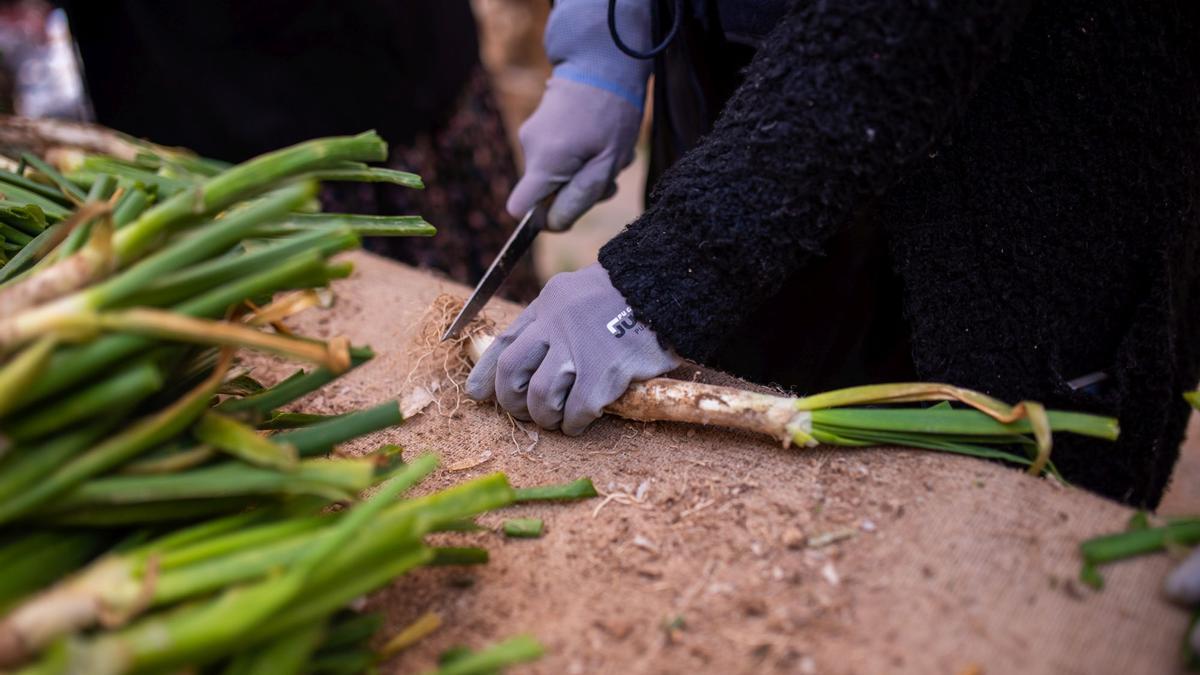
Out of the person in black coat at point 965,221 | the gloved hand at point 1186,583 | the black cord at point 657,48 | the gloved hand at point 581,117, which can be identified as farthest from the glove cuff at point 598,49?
the gloved hand at point 1186,583

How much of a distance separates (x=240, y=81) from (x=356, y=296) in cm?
96

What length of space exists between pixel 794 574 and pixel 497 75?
4.99 metres

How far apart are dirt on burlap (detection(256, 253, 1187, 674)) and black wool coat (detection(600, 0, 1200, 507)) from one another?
225 millimetres

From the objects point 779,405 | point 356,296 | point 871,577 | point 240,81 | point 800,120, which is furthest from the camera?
point 240,81

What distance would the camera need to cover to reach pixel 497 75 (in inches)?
213

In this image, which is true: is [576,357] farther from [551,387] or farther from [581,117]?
[581,117]

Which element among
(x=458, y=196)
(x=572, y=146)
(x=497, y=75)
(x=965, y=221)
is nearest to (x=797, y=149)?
(x=965, y=221)

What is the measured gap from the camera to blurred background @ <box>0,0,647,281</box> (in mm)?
3916

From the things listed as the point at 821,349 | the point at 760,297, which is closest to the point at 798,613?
the point at 760,297

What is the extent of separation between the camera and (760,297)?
1193 mm

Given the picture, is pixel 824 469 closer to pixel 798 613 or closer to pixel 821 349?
pixel 798 613

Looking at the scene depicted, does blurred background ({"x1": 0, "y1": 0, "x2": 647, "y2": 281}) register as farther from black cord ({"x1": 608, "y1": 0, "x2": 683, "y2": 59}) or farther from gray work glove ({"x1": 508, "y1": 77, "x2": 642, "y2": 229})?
black cord ({"x1": 608, "y1": 0, "x2": 683, "y2": 59})

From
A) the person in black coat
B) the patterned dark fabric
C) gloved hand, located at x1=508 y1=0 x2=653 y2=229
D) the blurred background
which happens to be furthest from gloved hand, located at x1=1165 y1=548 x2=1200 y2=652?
the blurred background

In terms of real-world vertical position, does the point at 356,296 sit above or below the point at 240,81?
below
